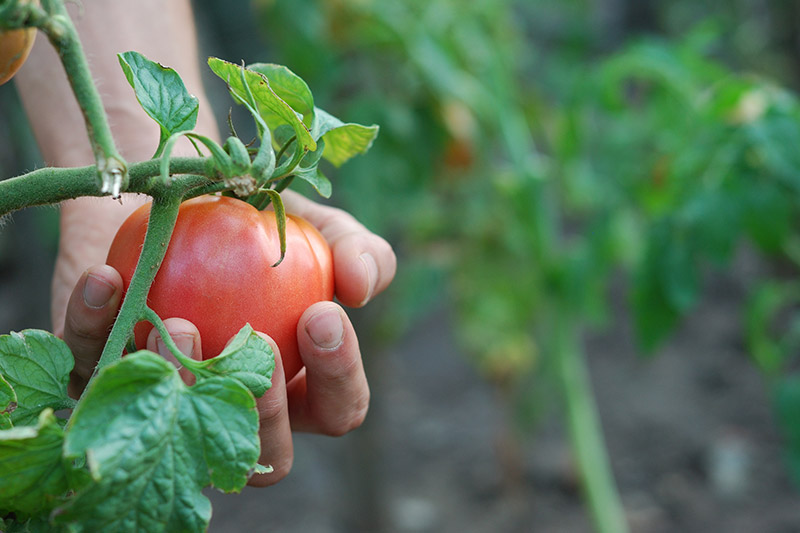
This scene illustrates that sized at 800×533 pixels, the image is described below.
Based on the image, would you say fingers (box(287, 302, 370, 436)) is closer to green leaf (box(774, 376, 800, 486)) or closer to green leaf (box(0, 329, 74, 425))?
green leaf (box(0, 329, 74, 425))

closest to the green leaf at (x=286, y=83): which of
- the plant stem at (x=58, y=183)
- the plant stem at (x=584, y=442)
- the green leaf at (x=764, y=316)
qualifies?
the plant stem at (x=58, y=183)

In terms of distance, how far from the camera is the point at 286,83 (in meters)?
0.52

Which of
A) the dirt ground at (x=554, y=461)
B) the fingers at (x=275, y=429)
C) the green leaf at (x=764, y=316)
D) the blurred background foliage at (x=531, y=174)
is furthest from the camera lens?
the dirt ground at (x=554, y=461)

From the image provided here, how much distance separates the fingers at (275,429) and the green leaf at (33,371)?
0.14 meters

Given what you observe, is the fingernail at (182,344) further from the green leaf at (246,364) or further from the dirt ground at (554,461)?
the dirt ground at (554,461)

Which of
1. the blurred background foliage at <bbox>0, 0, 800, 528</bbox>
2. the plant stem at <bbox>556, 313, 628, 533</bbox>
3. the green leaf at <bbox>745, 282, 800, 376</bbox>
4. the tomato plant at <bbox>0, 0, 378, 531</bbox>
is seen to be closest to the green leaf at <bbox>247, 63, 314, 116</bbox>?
the tomato plant at <bbox>0, 0, 378, 531</bbox>

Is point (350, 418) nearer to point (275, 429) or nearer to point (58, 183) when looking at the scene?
point (275, 429)

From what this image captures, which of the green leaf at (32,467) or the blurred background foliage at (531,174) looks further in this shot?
the blurred background foliage at (531,174)

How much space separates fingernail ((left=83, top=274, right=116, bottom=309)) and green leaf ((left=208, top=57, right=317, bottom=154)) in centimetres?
18

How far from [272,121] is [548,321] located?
4.25ft

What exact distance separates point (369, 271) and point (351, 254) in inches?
1.0

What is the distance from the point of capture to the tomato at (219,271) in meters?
0.51

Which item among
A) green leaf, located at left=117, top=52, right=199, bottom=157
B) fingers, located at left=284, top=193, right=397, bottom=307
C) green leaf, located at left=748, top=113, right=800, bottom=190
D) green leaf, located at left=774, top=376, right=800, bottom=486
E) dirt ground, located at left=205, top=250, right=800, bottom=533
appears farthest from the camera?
dirt ground, located at left=205, top=250, right=800, bottom=533

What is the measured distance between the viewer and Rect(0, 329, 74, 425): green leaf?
18.1 inches
